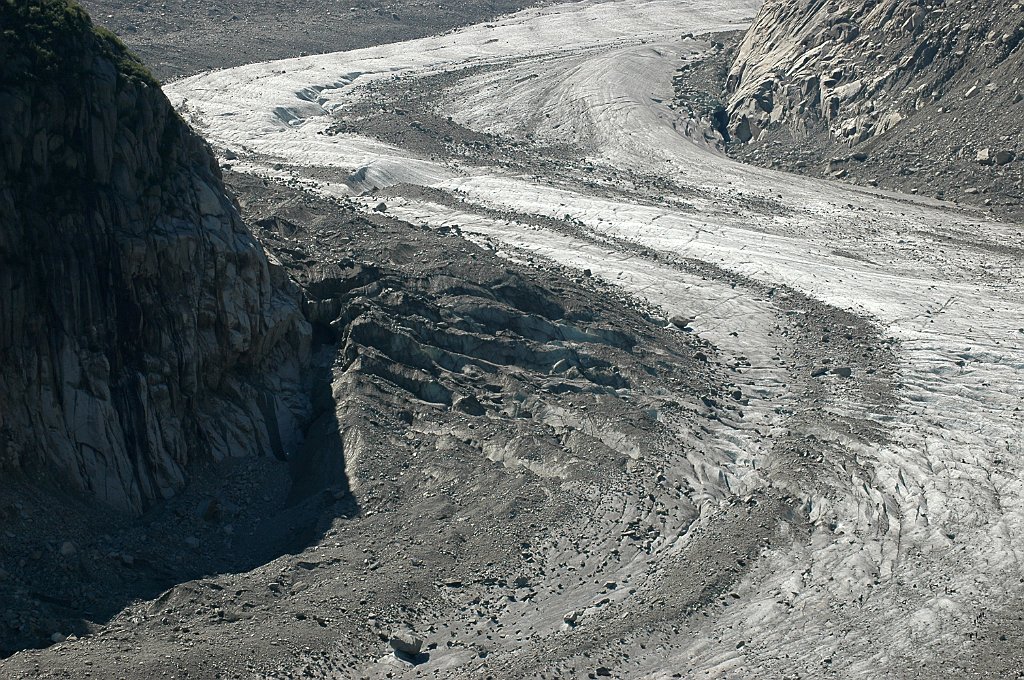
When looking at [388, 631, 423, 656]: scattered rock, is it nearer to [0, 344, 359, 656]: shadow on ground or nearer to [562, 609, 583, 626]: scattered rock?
[562, 609, 583, 626]: scattered rock

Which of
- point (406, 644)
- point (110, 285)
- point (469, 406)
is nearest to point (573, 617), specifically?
point (406, 644)

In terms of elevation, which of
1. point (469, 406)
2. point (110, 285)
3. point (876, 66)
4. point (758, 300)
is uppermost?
point (876, 66)

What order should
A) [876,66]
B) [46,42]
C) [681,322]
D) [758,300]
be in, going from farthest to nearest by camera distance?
[876,66]
[758,300]
[681,322]
[46,42]

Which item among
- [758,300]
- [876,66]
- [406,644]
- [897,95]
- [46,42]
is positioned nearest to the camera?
[406,644]

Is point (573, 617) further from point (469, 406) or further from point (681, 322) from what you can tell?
point (681, 322)

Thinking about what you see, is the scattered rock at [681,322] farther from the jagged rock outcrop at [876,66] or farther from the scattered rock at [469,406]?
the jagged rock outcrop at [876,66]

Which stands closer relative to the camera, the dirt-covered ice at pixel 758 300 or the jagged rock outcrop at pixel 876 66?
the dirt-covered ice at pixel 758 300

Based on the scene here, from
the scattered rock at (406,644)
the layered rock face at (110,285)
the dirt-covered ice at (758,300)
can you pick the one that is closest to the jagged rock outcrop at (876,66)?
the dirt-covered ice at (758,300)
